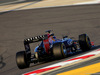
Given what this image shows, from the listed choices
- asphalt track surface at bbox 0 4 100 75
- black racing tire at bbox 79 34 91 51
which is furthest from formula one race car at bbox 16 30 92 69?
asphalt track surface at bbox 0 4 100 75

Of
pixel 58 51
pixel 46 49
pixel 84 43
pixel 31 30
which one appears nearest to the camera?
pixel 58 51

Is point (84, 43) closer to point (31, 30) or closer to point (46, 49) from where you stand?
point (46, 49)

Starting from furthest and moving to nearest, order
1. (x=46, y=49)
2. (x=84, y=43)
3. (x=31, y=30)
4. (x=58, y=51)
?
1. (x=31, y=30)
2. (x=84, y=43)
3. (x=46, y=49)
4. (x=58, y=51)

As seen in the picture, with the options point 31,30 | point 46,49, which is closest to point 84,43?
point 46,49

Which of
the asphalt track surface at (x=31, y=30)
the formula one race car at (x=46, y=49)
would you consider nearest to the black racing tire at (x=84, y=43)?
the formula one race car at (x=46, y=49)

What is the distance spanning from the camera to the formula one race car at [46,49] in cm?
686

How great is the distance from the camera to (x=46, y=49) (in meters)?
7.62

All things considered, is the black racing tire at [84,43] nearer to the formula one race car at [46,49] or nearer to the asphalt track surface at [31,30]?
the formula one race car at [46,49]

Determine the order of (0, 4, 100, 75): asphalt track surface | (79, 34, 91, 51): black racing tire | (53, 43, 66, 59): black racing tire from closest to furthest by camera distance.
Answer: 1. (53, 43, 66, 59): black racing tire
2. (79, 34, 91, 51): black racing tire
3. (0, 4, 100, 75): asphalt track surface

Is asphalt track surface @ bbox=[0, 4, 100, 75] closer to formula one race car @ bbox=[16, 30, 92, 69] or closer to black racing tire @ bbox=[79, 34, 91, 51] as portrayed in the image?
formula one race car @ bbox=[16, 30, 92, 69]

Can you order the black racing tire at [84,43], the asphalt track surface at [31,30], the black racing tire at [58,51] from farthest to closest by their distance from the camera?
the asphalt track surface at [31,30] < the black racing tire at [84,43] < the black racing tire at [58,51]

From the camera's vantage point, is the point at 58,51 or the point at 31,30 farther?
the point at 31,30

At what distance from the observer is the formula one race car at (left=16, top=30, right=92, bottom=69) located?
686cm

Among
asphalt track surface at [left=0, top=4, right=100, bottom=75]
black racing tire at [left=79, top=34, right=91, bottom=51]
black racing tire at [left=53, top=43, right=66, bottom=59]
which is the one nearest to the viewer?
black racing tire at [left=53, top=43, right=66, bottom=59]
